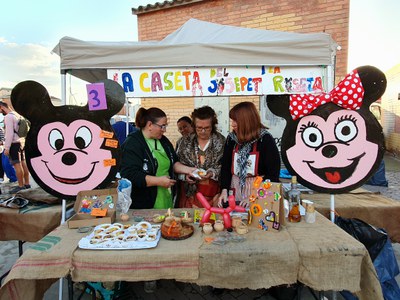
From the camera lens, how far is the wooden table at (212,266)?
138 centimetres

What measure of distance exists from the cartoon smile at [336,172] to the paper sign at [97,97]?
1736 millimetres

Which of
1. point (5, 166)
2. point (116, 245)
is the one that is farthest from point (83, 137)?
point (5, 166)

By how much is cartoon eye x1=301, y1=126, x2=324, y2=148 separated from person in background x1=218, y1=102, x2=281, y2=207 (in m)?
0.27

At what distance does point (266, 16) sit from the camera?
5.84 metres

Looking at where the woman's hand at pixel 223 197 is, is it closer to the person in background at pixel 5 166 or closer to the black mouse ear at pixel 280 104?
the black mouse ear at pixel 280 104

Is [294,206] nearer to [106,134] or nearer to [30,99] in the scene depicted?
[106,134]

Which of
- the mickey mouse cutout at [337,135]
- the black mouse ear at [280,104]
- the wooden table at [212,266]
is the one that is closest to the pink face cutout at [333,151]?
the mickey mouse cutout at [337,135]

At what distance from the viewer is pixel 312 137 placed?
2.12m

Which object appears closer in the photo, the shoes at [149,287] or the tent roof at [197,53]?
the tent roof at [197,53]

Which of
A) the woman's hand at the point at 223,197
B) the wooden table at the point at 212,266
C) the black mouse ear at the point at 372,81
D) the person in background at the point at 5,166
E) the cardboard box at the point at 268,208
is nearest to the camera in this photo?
the wooden table at the point at 212,266

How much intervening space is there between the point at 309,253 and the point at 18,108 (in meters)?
2.26

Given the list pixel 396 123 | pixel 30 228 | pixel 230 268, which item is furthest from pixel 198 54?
pixel 396 123

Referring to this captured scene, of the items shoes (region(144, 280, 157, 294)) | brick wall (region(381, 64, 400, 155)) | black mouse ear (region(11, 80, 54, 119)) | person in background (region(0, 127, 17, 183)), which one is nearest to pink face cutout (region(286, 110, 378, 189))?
shoes (region(144, 280, 157, 294))

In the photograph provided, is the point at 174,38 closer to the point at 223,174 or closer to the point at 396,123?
the point at 223,174
